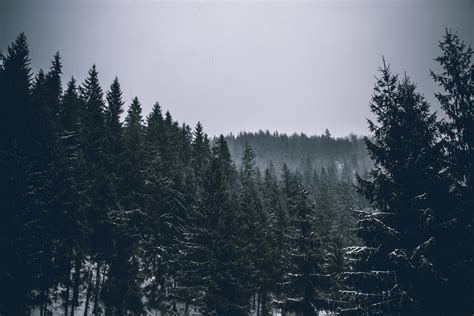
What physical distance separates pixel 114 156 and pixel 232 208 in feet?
40.0

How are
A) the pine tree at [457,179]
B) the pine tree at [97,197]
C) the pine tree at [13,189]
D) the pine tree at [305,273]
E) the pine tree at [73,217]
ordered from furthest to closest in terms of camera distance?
the pine tree at [97,197] < the pine tree at [305,273] < the pine tree at [73,217] < the pine tree at [13,189] < the pine tree at [457,179]

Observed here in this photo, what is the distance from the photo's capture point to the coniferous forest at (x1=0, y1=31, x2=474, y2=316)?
12.9 m

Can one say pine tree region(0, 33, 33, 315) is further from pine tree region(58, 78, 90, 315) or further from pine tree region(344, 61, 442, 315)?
pine tree region(344, 61, 442, 315)

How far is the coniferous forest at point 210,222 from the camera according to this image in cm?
1285

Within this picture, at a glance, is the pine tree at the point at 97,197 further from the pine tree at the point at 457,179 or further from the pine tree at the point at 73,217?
the pine tree at the point at 457,179

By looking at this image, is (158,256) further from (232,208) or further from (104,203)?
(232,208)

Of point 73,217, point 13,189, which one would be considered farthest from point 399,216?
point 73,217

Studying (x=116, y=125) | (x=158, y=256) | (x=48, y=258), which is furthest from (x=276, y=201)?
(x=48, y=258)

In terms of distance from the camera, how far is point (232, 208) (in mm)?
27469

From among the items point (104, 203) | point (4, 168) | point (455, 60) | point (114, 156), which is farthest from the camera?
point (114, 156)

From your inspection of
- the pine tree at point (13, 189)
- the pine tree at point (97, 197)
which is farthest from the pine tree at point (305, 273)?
the pine tree at point (13, 189)

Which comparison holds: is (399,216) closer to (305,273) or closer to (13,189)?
(305,273)

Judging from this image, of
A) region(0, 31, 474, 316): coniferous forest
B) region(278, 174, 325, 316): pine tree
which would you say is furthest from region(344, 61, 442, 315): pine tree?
region(278, 174, 325, 316): pine tree

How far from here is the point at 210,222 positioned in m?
26.9
